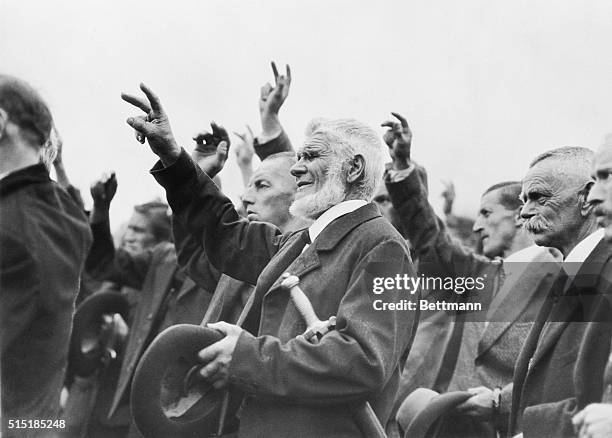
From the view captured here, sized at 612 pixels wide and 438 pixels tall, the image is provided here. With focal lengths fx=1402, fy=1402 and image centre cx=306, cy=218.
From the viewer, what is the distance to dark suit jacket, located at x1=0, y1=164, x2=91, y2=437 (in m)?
5.97

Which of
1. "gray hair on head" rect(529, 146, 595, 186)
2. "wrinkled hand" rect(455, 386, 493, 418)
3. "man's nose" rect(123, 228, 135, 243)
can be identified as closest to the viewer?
"gray hair on head" rect(529, 146, 595, 186)

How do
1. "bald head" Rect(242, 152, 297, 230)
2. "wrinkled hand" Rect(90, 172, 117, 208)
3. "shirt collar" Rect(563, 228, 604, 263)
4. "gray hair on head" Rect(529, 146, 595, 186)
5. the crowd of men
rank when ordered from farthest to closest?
"wrinkled hand" Rect(90, 172, 117, 208) → "bald head" Rect(242, 152, 297, 230) → "gray hair on head" Rect(529, 146, 595, 186) → "shirt collar" Rect(563, 228, 604, 263) → the crowd of men

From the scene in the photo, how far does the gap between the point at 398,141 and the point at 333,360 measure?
1.62 metres

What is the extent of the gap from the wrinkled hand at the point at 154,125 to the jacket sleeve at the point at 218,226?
9 centimetres

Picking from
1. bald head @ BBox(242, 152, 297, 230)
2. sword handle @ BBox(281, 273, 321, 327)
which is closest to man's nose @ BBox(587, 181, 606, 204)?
sword handle @ BBox(281, 273, 321, 327)

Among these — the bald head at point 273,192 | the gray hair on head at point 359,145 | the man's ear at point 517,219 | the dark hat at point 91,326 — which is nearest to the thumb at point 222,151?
the bald head at point 273,192

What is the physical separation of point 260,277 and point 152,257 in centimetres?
227

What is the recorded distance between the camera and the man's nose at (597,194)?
5262mm

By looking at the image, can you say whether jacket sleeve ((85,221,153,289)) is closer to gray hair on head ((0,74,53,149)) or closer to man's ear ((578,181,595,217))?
gray hair on head ((0,74,53,149))

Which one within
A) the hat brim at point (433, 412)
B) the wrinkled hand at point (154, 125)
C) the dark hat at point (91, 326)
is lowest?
the dark hat at point (91, 326)

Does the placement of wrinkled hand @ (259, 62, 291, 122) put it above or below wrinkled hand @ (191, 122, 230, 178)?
above

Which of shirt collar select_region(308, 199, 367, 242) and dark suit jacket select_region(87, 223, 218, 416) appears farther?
dark suit jacket select_region(87, 223, 218, 416)

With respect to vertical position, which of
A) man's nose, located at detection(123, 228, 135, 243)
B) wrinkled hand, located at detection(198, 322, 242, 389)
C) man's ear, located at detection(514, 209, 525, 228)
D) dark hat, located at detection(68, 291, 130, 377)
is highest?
Answer: man's ear, located at detection(514, 209, 525, 228)

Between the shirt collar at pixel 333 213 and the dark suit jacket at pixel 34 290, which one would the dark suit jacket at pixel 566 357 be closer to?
the shirt collar at pixel 333 213
